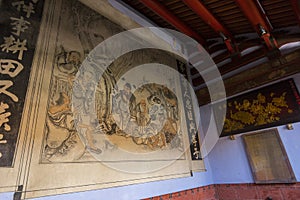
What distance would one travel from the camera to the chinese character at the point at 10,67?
4.13 ft

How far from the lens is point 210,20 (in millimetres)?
2258

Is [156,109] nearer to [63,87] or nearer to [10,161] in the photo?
[63,87]

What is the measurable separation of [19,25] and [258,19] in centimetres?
246

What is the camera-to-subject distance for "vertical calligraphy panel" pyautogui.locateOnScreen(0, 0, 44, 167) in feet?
3.81

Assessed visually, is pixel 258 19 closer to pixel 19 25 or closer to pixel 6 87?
pixel 19 25

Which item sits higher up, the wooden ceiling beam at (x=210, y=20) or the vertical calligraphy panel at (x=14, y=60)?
the wooden ceiling beam at (x=210, y=20)

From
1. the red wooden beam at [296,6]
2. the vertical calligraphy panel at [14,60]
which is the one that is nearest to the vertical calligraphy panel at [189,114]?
the red wooden beam at [296,6]

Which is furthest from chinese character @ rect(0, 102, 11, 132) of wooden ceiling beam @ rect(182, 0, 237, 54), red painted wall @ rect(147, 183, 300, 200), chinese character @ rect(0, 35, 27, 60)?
wooden ceiling beam @ rect(182, 0, 237, 54)

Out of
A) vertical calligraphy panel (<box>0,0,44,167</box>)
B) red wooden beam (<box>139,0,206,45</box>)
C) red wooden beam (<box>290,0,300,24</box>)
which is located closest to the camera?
vertical calligraphy panel (<box>0,0,44,167</box>)

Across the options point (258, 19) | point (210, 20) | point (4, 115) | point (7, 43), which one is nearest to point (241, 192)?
point (258, 19)

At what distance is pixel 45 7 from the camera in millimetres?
1678

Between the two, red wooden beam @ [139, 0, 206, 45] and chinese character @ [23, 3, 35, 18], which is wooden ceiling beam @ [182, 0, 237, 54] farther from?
chinese character @ [23, 3, 35, 18]

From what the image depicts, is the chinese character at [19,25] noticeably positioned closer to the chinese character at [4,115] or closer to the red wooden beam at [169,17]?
the chinese character at [4,115]

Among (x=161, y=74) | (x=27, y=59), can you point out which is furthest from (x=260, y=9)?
(x=27, y=59)
